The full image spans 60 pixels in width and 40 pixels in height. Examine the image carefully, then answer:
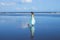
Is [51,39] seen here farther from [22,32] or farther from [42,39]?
[22,32]

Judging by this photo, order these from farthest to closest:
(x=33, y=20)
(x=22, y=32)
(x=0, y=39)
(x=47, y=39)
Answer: (x=22, y=32) → (x=47, y=39) → (x=0, y=39) → (x=33, y=20)

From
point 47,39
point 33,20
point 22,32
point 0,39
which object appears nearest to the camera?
point 33,20

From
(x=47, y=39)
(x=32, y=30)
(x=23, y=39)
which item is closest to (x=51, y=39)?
(x=47, y=39)

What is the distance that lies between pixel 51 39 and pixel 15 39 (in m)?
1.22

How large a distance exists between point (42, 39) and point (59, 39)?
0.60 m

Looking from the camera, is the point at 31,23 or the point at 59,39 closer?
the point at 31,23

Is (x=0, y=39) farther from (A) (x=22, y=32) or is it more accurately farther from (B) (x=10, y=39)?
(A) (x=22, y=32)

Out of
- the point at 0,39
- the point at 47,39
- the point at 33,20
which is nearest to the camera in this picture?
the point at 33,20

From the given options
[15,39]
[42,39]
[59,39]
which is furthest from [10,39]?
[59,39]

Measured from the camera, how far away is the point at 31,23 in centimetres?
456

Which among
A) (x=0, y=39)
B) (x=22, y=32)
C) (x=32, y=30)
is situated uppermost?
(x=22, y=32)

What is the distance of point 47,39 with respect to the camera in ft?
21.5

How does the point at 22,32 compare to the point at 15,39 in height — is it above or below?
above

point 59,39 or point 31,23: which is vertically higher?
point 59,39
